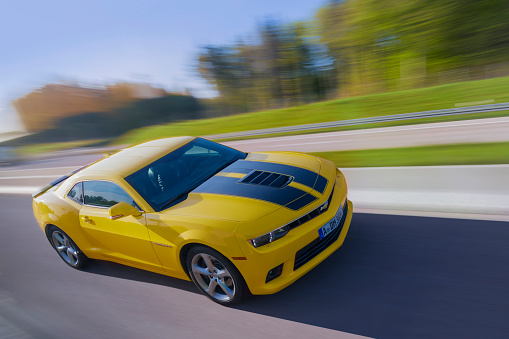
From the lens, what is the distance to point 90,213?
4.26 m

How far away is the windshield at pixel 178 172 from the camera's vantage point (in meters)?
3.87

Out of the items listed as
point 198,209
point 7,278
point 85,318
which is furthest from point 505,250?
point 7,278

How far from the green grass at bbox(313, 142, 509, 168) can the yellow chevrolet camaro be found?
3.49 m

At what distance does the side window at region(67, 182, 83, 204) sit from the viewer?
14.6 feet

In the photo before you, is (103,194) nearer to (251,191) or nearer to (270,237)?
(251,191)

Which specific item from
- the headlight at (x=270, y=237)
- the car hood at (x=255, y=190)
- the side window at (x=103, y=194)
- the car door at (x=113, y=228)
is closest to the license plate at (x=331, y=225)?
the car hood at (x=255, y=190)

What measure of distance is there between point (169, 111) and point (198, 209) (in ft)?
301

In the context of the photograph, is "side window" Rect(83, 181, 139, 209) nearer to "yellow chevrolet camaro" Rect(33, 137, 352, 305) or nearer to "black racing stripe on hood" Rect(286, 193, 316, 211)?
"yellow chevrolet camaro" Rect(33, 137, 352, 305)

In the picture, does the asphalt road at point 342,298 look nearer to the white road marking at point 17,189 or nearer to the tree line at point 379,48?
the white road marking at point 17,189

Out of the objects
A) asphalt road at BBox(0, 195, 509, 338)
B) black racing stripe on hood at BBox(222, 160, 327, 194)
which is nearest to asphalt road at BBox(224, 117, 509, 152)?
asphalt road at BBox(0, 195, 509, 338)

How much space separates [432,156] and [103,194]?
625cm

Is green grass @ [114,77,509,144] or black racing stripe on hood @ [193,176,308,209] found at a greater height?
black racing stripe on hood @ [193,176,308,209]

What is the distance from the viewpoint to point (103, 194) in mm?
4180

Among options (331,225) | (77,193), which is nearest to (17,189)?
(77,193)
